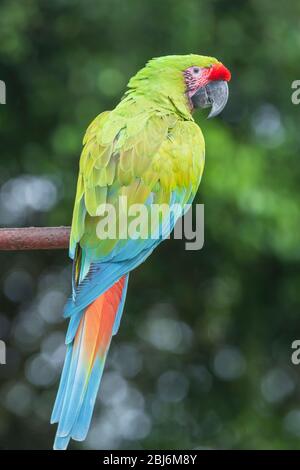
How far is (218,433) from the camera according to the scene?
428 centimetres

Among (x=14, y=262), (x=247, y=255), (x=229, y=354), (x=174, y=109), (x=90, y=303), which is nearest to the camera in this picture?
(x=90, y=303)

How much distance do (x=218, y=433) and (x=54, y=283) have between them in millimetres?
1029

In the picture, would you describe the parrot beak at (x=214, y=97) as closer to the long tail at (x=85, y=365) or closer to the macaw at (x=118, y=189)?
the macaw at (x=118, y=189)

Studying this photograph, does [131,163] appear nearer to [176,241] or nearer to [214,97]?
[214,97]

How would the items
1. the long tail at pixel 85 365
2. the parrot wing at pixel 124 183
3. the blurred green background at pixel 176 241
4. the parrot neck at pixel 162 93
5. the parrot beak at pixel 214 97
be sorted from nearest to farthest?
the long tail at pixel 85 365 < the parrot wing at pixel 124 183 < the parrot neck at pixel 162 93 < the parrot beak at pixel 214 97 < the blurred green background at pixel 176 241

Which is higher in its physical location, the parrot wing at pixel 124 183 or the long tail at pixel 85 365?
the parrot wing at pixel 124 183

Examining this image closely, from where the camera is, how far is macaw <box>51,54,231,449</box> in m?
1.35

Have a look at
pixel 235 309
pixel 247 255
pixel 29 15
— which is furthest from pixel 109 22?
pixel 235 309

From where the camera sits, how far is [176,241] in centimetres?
393

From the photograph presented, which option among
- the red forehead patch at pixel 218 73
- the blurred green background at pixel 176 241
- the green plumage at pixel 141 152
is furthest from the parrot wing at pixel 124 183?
the blurred green background at pixel 176 241

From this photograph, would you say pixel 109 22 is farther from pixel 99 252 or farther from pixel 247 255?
pixel 99 252

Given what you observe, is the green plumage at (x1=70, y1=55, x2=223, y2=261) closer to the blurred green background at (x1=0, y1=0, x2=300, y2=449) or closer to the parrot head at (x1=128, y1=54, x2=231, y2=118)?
the parrot head at (x1=128, y1=54, x2=231, y2=118)

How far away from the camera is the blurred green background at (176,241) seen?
345 centimetres

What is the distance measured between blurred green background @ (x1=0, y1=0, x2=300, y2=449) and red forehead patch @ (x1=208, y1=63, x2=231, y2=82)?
1349 mm
